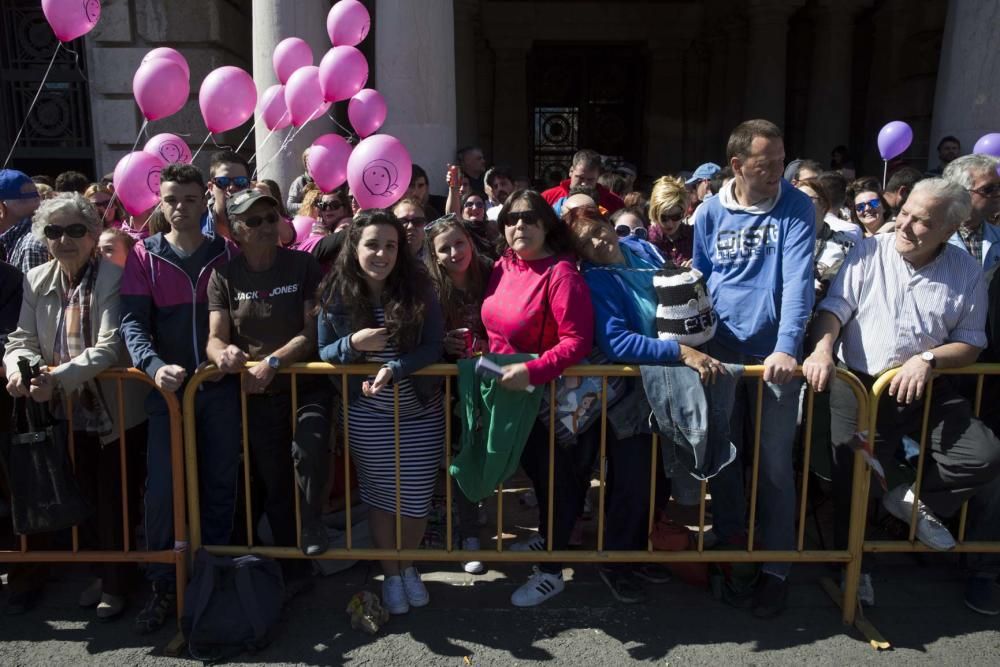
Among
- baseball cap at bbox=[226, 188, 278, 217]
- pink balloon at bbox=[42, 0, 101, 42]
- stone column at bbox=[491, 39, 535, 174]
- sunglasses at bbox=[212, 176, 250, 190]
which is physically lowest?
baseball cap at bbox=[226, 188, 278, 217]

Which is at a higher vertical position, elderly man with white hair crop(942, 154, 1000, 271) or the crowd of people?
elderly man with white hair crop(942, 154, 1000, 271)

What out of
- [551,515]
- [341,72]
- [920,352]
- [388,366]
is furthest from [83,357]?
[920,352]

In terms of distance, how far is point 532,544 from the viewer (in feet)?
13.5

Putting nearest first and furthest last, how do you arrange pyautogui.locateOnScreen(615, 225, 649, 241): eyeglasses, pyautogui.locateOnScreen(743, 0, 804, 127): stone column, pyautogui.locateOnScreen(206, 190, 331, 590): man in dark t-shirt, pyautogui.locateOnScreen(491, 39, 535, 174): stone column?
1. pyautogui.locateOnScreen(206, 190, 331, 590): man in dark t-shirt
2. pyautogui.locateOnScreen(615, 225, 649, 241): eyeglasses
3. pyautogui.locateOnScreen(743, 0, 804, 127): stone column
4. pyautogui.locateOnScreen(491, 39, 535, 174): stone column

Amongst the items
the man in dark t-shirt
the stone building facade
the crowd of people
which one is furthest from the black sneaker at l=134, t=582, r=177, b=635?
the stone building facade

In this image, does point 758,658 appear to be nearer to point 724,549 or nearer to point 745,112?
point 724,549

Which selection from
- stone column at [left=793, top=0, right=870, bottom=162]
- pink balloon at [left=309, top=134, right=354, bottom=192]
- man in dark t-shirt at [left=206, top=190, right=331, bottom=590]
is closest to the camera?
man in dark t-shirt at [left=206, top=190, right=331, bottom=590]

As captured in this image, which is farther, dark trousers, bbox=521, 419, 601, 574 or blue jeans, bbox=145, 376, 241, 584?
dark trousers, bbox=521, 419, 601, 574

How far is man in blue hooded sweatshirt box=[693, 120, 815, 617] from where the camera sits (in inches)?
138

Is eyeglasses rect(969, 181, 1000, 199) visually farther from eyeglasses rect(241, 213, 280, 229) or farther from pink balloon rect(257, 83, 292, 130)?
pink balloon rect(257, 83, 292, 130)

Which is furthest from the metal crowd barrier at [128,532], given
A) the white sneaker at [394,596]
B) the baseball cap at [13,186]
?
the baseball cap at [13,186]

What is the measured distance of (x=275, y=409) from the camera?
366 centimetres

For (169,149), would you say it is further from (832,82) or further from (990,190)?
(832,82)

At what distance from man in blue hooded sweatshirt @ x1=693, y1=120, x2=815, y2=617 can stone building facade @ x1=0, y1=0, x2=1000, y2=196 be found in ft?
14.1
